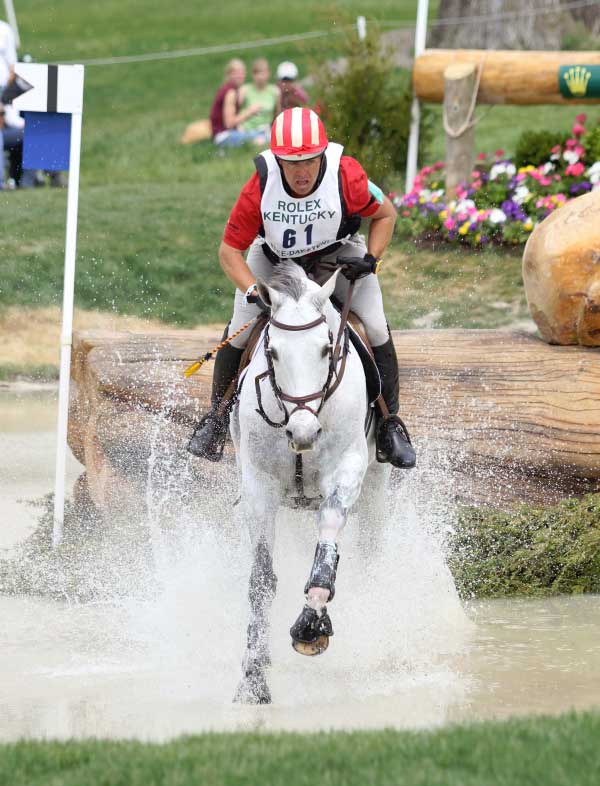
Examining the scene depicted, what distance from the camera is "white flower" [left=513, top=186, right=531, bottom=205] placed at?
13.0 metres

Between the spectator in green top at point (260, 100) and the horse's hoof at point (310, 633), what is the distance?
13.3 metres

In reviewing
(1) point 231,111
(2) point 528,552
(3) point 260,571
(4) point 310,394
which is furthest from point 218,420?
(1) point 231,111

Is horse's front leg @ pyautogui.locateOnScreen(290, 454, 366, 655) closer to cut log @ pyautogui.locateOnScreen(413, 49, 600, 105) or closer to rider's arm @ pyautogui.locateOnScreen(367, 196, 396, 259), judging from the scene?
rider's arm @ pyautogui.locateOnScreen(367, 196, 396, 259)

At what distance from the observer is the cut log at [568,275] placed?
793cm

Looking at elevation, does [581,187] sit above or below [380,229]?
below

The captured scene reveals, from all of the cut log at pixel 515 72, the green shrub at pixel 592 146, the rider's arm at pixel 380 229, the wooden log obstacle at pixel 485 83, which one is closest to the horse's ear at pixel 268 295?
the rider's arm at pixel 380 229

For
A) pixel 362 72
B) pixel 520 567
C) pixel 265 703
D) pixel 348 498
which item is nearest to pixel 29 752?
pixel 265 703

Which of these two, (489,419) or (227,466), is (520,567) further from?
(227,466)

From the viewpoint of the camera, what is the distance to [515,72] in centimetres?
1314

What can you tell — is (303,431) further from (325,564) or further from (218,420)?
(218,420)

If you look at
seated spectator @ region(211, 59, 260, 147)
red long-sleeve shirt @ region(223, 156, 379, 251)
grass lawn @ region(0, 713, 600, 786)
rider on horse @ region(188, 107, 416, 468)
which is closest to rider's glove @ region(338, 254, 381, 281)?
rider on horse @ region(188, 107, 416, 468)

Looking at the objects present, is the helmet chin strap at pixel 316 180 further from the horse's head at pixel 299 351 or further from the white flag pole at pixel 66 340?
the white flag pole at pixel 66 340

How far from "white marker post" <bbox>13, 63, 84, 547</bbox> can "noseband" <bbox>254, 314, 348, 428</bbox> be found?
2.64 metres

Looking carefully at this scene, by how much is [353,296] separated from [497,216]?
7.32m
